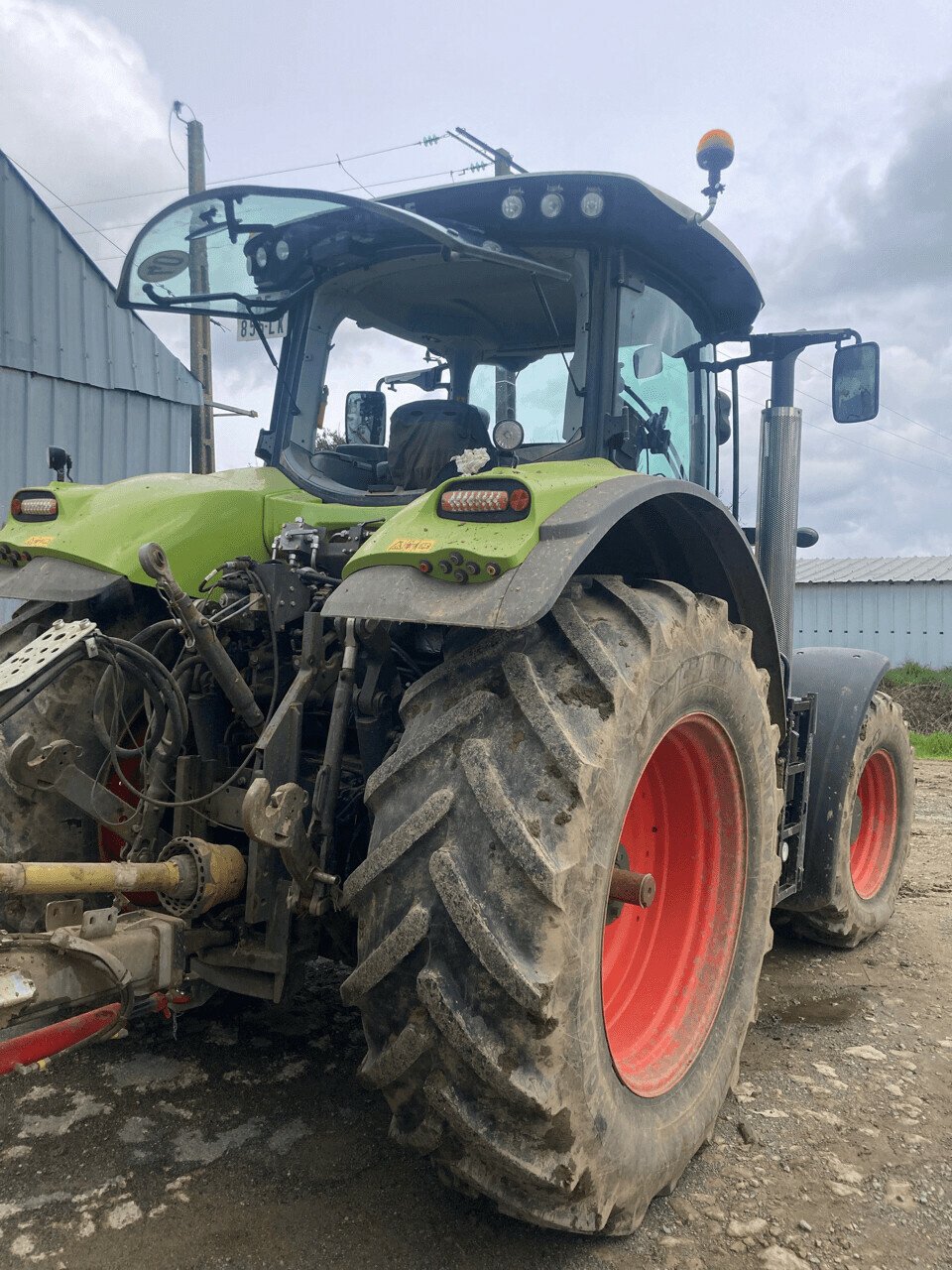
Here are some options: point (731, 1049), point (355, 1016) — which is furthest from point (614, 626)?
point (355, 1016)

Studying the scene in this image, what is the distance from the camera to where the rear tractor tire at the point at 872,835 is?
413 centimetres

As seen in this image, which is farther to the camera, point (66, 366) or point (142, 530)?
point (66, 366)

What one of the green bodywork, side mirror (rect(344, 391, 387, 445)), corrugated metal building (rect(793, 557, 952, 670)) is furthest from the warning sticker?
corrugated metal building (rect(793, 557, 952, 670))

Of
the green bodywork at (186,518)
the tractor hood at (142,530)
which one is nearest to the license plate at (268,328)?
the green bodywork at (186,518)

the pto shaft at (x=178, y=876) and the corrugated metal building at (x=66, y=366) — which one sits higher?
the corrugated metal building at (x=66, y=366)

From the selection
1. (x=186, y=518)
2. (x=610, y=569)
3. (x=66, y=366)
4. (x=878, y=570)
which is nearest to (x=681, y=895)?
(x=610, y=569)

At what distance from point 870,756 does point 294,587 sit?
2959mm

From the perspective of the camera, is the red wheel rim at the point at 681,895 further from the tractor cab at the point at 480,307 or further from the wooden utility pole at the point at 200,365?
the wooden utility pole at the point at 200,365

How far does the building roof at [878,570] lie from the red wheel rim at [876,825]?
1943 centimetres

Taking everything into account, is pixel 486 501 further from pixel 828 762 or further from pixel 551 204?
pixel 828 762

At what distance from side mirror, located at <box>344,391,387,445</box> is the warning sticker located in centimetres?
176

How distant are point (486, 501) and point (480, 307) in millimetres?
1682

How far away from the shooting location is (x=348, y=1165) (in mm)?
2418

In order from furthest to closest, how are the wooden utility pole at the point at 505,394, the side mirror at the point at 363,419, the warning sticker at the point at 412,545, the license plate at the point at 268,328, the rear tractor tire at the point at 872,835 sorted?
1. the rear tractor tire at the point at 872,835
2. the side mirror at the point at 363,419
3. the license plate at the point at 268,328
4. the wooden utility pole at the point at 505,394
5. the warning sticker at the point at 412,545
